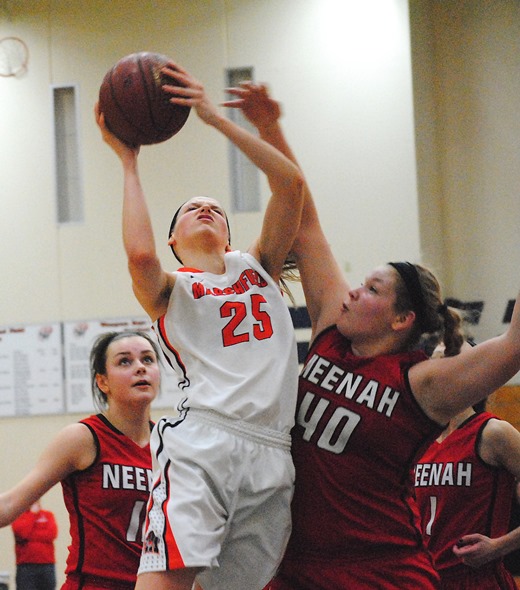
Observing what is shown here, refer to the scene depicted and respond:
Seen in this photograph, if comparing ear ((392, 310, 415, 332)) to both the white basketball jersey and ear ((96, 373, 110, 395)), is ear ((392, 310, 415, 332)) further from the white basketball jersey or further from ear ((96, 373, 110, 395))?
ear ((96, 373, 110, 395))

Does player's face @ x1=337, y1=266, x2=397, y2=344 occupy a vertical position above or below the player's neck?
below

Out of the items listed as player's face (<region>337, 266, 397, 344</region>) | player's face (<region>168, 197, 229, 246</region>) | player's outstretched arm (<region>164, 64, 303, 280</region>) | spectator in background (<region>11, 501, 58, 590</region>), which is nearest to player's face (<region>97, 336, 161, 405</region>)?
player's face (<region>168, 197, 229, 246</region>)

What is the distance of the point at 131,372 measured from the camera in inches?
142

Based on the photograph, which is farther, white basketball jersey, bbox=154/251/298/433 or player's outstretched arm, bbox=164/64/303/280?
player's outstretched arm, bbox=164/64/303/280

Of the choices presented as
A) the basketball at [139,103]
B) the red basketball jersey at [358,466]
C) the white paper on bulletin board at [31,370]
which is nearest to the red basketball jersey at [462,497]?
the red basketball jersey at [358,466]

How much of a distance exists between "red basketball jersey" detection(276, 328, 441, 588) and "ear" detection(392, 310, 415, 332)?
0.14 m

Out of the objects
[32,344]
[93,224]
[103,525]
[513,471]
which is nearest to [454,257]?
[93,224]

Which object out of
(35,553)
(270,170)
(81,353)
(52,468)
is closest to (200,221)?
(270,170)

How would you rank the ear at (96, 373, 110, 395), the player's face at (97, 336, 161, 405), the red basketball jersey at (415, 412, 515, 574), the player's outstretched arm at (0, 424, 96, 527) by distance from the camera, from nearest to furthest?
the player's outstretched arm at (0, 424, 96, 527) → the red basketball jersey at (415, 412, 515, 574) → the player's face at (97, 336, 161, 405) → the ear at (96, 373, 110, 395)

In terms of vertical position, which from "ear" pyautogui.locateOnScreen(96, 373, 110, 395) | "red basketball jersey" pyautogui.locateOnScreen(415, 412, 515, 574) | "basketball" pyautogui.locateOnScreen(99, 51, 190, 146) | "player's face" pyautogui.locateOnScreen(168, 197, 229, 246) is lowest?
A: "red basketball jersey" pyautogui.locateOnScreen(415, 412, 515, 574)

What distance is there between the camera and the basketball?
2.83m

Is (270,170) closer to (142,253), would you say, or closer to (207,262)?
(207,262)

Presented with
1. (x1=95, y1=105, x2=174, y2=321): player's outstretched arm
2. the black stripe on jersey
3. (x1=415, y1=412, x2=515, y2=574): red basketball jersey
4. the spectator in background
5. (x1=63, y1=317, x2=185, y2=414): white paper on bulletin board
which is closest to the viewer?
(x1=95, y1=105, x2=174, y2=321): player's outstretched arm

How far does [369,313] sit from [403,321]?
11cm
